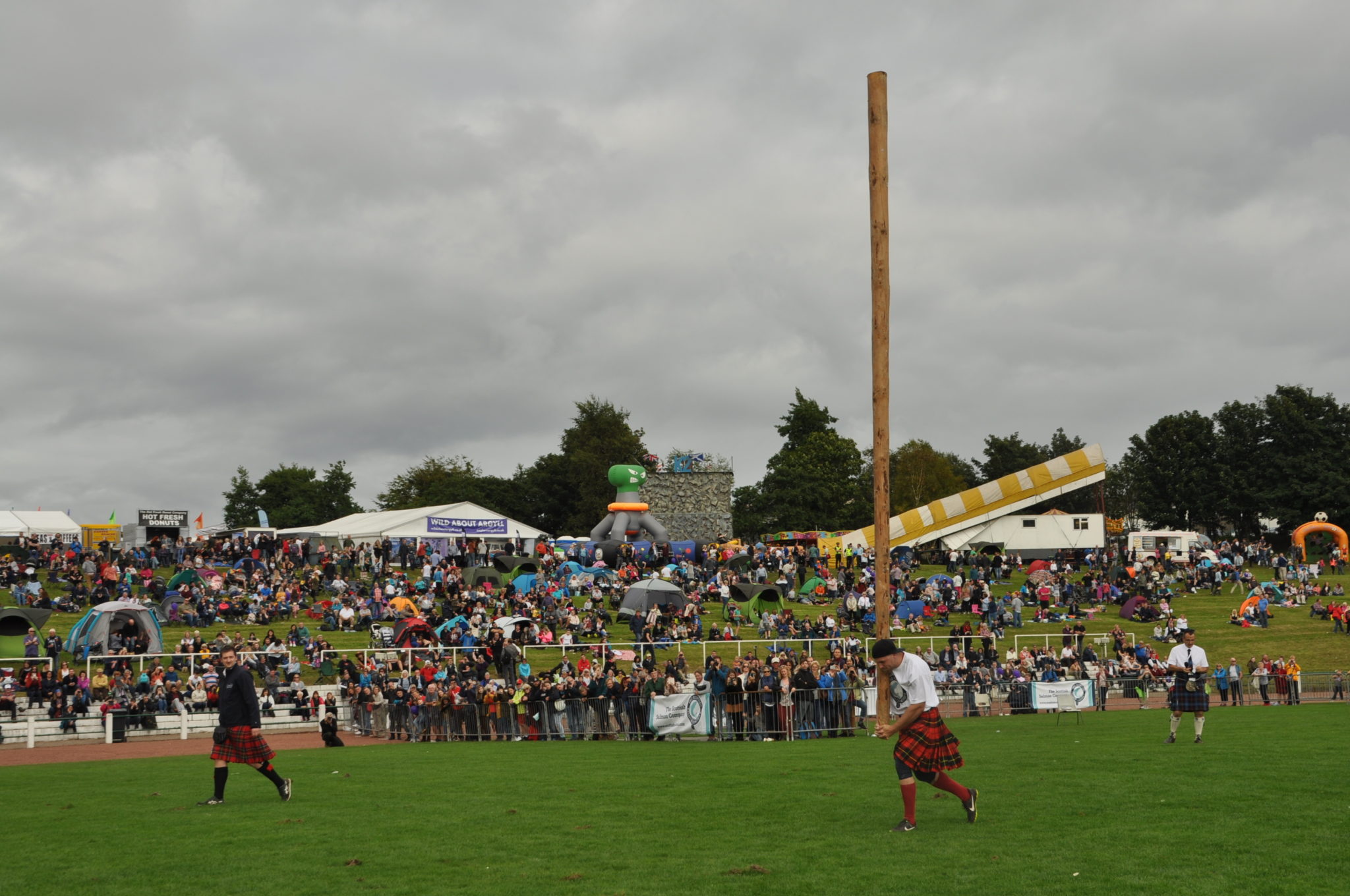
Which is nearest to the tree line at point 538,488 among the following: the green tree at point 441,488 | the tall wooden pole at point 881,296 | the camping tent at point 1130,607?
the green tree at point 441,488

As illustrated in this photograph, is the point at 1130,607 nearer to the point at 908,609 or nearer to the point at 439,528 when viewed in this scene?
the point at 908,609

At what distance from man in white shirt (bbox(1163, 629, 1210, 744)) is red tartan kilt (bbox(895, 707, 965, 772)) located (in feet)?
19.7

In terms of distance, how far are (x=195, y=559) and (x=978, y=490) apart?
104 feet

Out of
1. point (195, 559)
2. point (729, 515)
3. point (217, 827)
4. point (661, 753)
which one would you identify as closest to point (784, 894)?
point (217, 827)

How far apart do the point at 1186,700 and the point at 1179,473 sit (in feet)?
181

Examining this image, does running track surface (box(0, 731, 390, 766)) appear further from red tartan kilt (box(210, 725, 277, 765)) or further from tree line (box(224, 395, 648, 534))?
tree line (box(224, 395, 648, 534))

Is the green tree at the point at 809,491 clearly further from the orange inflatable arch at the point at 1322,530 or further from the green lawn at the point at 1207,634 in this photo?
the green lawn at the point at 1207,634

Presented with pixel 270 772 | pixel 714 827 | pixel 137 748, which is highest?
pixel 270 772

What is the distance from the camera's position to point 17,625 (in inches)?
1079

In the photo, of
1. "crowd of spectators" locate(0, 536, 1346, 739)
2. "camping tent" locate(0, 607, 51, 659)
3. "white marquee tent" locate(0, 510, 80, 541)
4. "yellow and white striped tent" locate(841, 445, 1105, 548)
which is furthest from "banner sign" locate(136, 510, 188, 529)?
"yellow and white striped tent" locate(841, 445, 1105, 548)

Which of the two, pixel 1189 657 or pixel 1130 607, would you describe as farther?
pixel 1130 607

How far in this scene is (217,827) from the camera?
8.05m

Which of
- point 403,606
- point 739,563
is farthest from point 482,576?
point 739,563

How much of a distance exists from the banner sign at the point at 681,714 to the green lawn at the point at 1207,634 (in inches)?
374
